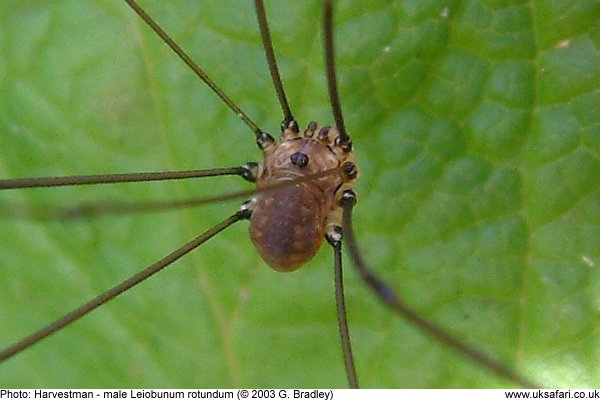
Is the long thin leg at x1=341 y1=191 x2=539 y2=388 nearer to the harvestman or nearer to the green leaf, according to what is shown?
the harvestman

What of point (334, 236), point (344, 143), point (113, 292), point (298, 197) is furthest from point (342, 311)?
point (113, 292)

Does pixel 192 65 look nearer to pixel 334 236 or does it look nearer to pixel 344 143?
pixel 344 143

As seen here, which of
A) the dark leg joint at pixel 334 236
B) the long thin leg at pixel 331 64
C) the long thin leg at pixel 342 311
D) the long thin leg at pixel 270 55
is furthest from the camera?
the dark leg joint at pixel 334 236

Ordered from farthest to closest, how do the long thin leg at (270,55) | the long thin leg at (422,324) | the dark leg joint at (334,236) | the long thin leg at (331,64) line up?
the dark leg joint at (334,236) → the long thin leg at (270,55) → the long thin leg at (331,64) → the long thin leg at (422,324)

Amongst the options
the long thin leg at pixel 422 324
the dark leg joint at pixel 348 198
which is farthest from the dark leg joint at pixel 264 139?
the long thin leg at pixel 422 324

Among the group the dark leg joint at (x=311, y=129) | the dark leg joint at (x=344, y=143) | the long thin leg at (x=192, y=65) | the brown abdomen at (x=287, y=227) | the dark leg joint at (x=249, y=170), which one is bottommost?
the brown abdomen at (x=287, y=227)

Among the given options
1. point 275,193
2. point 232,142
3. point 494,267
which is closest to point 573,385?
point 494,267

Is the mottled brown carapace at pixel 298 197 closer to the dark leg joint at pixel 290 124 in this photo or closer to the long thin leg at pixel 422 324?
the dark leg joint at pixel 290 124
